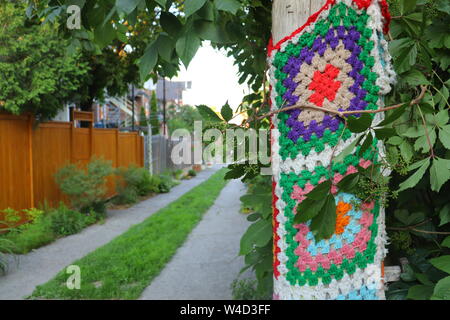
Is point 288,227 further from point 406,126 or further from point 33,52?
point 33,52

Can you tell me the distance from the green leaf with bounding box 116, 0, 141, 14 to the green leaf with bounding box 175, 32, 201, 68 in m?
0.17

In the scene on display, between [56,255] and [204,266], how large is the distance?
2.31 metres

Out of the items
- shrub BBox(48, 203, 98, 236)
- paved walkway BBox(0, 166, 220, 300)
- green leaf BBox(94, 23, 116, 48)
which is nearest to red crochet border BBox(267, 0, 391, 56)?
green leaf BBox(94, 23, 116, 48)

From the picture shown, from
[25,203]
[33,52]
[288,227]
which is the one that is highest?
[33,52]

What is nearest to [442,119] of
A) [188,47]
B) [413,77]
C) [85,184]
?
[413,77]

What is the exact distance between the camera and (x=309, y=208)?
45.4 inches

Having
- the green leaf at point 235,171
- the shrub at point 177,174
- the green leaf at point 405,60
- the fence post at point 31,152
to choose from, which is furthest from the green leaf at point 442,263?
the shrub at point 177,174

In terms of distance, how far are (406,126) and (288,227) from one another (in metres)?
0.55

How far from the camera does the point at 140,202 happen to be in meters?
12.2

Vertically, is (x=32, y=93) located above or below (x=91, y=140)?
above

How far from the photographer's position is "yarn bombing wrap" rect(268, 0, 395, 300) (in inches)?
46.9

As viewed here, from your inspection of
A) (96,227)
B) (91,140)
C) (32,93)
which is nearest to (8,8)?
(32,93)

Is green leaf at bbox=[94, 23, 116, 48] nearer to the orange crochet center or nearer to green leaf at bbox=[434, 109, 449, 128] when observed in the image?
the orange crochet center

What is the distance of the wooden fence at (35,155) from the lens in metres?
6.97
